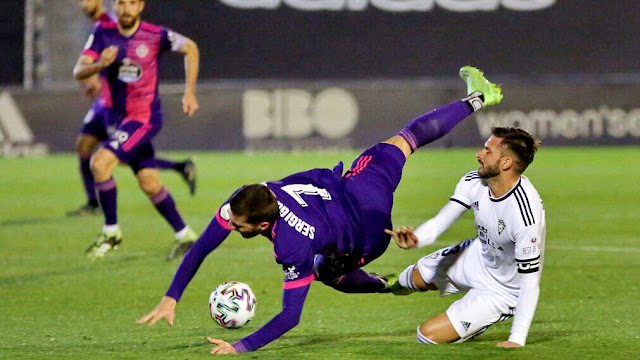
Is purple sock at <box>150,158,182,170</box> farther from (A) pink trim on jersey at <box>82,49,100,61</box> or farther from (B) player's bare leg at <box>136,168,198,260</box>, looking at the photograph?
(A) pink trim on jersey at <box>82,49,100,61</box>

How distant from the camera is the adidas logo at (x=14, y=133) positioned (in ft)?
65.3

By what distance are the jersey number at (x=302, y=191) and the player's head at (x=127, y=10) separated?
14.0 feet

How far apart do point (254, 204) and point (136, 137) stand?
4849 millimetres

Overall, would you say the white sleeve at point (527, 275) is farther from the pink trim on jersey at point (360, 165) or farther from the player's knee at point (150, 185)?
the player's knee at point (150, 185)

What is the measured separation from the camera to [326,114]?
66.6 feet

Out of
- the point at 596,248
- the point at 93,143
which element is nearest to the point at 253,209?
the point at 596,248

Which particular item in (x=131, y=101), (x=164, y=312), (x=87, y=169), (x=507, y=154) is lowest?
(x=87, y=169)

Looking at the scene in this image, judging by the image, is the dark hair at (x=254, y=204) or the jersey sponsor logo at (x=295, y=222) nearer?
the dark hair at (x=254, y=204)

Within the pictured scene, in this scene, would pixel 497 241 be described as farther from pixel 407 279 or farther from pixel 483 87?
pixel 483 87

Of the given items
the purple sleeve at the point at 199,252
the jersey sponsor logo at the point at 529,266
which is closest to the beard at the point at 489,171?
the jersey sponsor logo at the point at 529,266

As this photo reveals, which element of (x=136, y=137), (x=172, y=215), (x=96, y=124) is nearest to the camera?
(x=172, y=215)

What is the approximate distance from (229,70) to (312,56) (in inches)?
60.9

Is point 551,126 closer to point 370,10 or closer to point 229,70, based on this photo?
point 370,10

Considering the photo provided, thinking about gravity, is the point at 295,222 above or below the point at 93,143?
above
